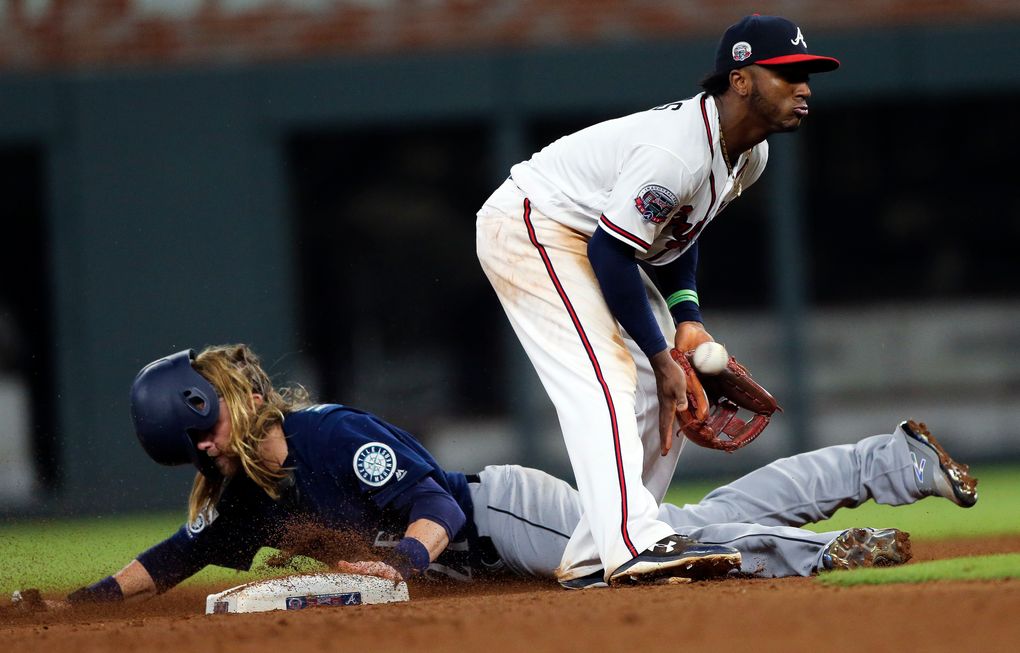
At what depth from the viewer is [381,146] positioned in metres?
12.6

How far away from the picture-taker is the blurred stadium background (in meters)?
9.72

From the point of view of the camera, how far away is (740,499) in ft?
13.4

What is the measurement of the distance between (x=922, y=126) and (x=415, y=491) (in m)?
10.1

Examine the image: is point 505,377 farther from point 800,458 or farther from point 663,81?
point 800,458

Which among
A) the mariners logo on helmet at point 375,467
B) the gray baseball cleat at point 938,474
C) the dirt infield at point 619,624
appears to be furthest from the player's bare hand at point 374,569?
the gray baseball cleat at point 938,474

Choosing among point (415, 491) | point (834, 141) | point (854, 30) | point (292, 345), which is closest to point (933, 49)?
point (854, 30)

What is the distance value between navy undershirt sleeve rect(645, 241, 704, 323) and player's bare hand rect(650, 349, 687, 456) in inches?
15.0

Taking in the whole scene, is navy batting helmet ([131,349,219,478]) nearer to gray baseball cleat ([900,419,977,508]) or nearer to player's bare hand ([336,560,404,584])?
player's bare hand ([336,560,404,584])

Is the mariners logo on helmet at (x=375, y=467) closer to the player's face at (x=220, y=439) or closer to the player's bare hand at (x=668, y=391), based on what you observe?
the player's face at (x=220, y=439)

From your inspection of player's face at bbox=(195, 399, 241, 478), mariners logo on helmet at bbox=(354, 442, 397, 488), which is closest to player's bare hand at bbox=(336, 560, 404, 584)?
mariners logo on helmet at bbox=(354, 442, 397, 488)

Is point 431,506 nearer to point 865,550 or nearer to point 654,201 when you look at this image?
point 654,201

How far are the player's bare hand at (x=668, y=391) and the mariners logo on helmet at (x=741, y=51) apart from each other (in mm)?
799

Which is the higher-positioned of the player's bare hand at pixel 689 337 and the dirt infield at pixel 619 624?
the player's bare hand at pixel 689 337

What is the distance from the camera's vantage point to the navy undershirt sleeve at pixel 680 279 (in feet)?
13.5
